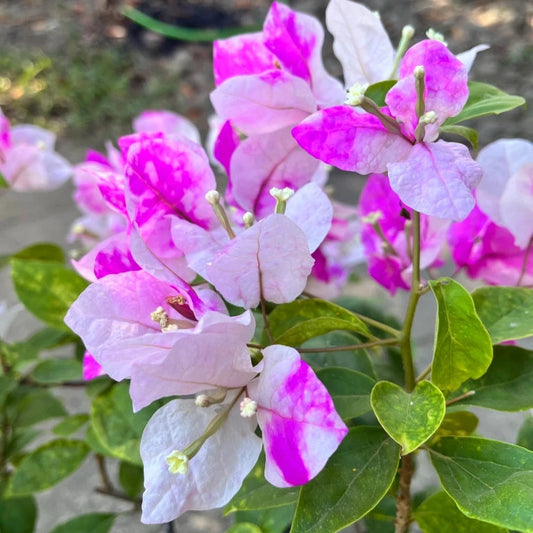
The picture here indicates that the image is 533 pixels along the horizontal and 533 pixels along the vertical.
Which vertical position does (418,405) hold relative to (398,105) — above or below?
below

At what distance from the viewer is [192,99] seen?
2.54 meters

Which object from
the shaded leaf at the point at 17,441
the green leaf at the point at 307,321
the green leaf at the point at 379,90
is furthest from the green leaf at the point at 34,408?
the green leaf at the point at 379,90

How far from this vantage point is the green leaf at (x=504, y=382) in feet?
1.40

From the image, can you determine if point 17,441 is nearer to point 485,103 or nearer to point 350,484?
point 350,484

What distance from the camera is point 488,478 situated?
38 centimetres

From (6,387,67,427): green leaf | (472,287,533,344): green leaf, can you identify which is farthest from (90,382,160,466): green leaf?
(472,287,533,344): green leaf

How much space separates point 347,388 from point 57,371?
31 centimetres

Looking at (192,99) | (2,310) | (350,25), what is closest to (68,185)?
(192,99)

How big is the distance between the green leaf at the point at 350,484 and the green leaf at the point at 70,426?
0.34 m

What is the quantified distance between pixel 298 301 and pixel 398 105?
129 mm

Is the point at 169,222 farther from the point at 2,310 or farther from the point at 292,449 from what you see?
the point at 2,310

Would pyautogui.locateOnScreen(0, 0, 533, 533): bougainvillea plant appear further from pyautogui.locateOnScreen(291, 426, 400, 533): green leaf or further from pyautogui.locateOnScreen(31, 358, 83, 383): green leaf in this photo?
pyautogui.locateOnScreen(31, 358, 83, 383): green leaf

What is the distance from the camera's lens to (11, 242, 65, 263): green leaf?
711mm

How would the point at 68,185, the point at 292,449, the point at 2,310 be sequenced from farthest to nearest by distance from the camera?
1. the point at 68,185
2. the point at 2,310
3. the point at 292,449
